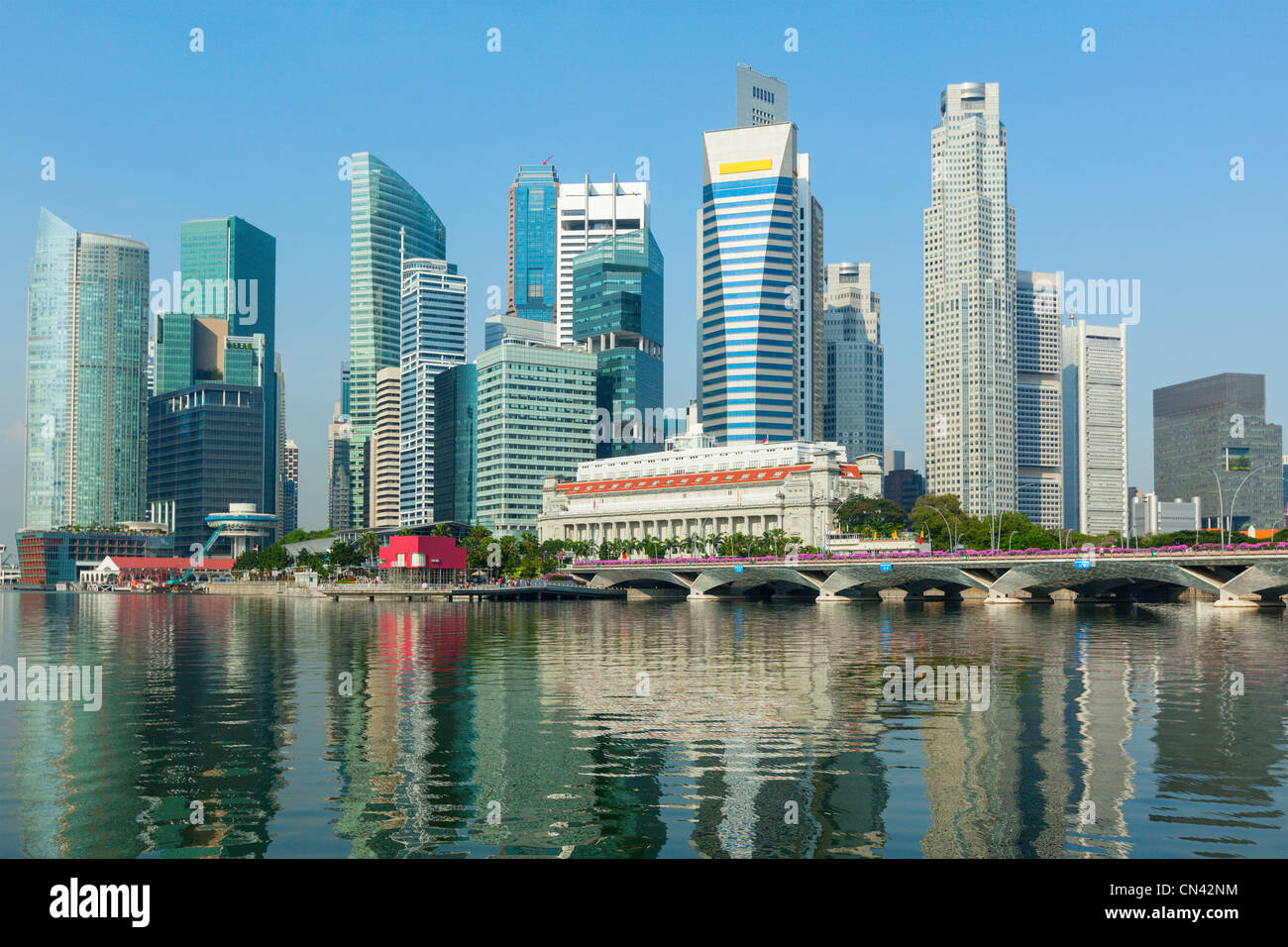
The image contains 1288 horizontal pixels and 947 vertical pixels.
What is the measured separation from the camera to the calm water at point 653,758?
23.9m

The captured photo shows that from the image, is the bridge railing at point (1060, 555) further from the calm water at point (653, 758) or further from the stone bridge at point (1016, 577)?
the calm water at point (653, 758)

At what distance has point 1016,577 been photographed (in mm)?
139250

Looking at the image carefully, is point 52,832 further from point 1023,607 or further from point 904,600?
point 904,600

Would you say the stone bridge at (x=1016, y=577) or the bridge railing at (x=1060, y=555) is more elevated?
the bridge railing at (x=1060, y=555)

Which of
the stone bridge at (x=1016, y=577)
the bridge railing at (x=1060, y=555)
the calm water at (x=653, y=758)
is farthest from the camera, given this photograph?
the stone bridge at (x=1016, y=577)

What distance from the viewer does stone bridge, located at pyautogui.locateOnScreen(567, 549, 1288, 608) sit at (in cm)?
12219

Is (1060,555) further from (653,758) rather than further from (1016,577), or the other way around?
(653,758)

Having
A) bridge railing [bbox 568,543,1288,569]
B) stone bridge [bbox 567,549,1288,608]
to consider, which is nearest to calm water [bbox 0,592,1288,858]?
bridge railing [bbox 568,543,1288,569]

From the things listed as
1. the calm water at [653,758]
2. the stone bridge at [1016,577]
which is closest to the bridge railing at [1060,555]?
the stone bridge at [1016,577]

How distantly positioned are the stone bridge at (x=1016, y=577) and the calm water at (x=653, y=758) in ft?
190

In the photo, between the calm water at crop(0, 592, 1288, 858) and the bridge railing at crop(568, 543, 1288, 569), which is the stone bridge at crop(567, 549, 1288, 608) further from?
the calm water at crop(0, 592, 1288, 858)

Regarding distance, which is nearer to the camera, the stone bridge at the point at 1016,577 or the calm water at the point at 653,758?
the calm water at the point at 653,758

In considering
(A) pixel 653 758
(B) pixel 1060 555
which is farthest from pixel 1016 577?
(A) pixel 653 758
